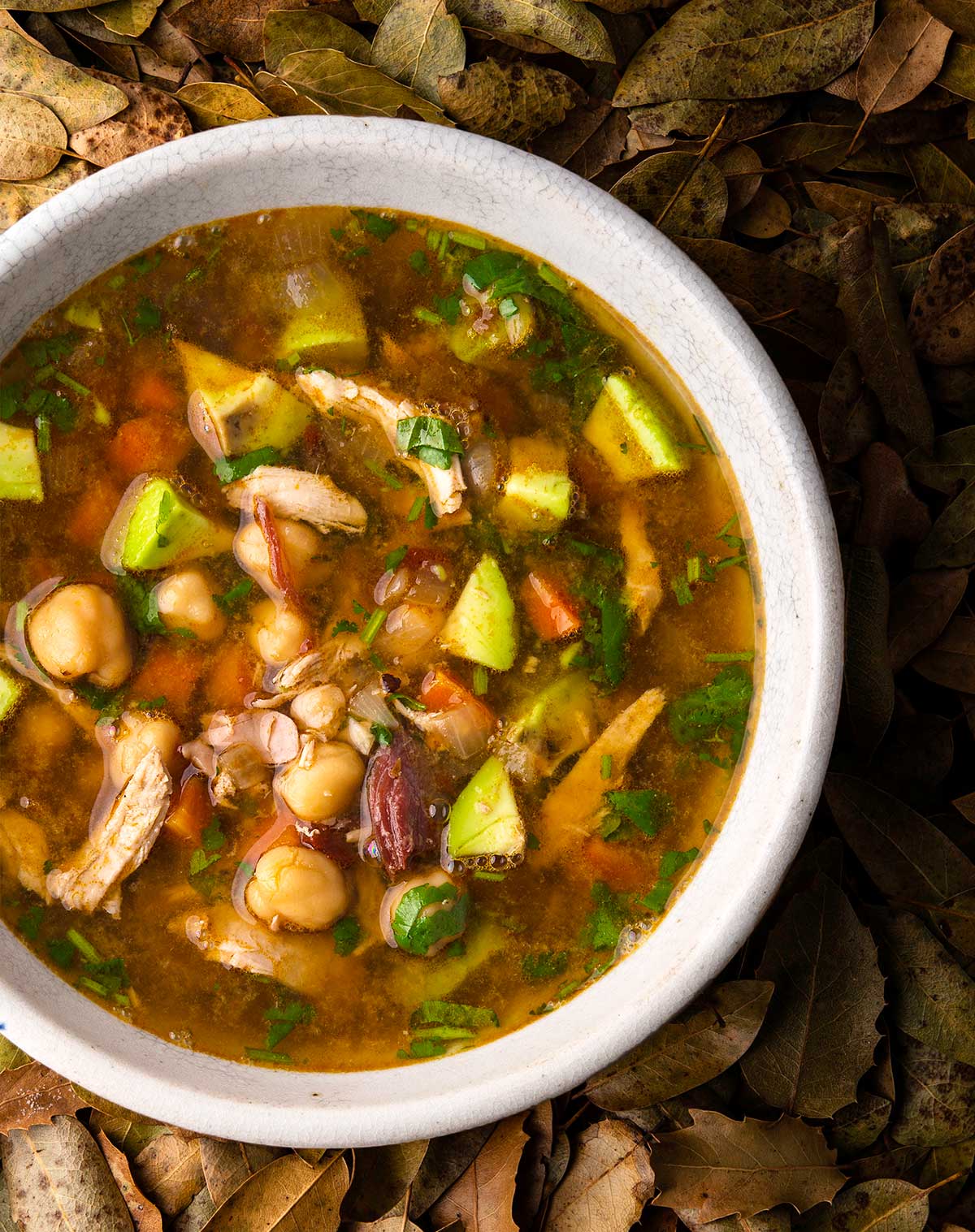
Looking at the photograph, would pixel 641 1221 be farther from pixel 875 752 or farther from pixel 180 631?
pixel 180 631

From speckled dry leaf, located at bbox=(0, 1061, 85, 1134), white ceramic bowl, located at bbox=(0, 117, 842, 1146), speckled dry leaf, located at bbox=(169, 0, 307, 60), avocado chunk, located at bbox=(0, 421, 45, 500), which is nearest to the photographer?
white ceramic bowl, located at bbox=(0, 117, 842, 1146)

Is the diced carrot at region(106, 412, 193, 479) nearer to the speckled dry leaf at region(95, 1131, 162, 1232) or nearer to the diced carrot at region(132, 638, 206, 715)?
the diced carrot at region(132, 638, 206, 715)

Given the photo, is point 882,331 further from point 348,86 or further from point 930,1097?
point 930,1097

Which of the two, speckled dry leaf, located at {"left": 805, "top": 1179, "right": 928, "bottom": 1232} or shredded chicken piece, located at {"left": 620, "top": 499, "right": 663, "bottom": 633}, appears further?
speckled dry leaf, located at {"left": 805, "top": 1179, "right": 928, "bottom": 1232}

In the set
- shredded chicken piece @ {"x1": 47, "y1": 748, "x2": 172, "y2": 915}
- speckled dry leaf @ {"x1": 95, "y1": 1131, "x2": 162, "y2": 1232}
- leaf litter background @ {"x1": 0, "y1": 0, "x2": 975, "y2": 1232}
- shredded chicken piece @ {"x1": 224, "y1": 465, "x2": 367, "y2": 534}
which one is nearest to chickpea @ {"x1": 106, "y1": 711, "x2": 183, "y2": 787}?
shredded chicken piece @ {"x1": 47, "y1": 748, "x2": 172, "y2": 915}

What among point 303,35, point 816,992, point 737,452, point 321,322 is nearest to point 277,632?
point 321,322

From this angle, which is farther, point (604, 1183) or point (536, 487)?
point (604, 1183)

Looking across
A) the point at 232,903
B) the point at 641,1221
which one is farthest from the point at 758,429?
the point at 641,1221
